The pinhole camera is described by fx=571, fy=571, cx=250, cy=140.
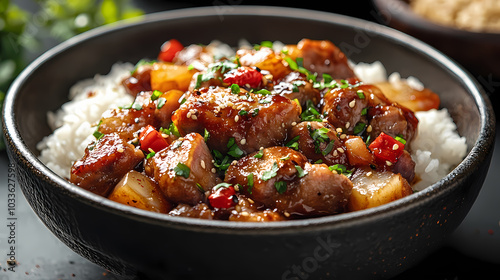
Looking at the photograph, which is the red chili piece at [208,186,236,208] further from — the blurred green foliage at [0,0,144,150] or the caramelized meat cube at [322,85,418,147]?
the blurred green foliage at [0,0,144,150]

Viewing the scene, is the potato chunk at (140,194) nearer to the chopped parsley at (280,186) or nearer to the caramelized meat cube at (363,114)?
the chopped parsley at (280,186)

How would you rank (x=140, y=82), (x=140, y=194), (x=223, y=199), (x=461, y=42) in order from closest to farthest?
(x=223, y=199) → (x=140, y=194) → (x=140, y=82) → (x=461, y=42)

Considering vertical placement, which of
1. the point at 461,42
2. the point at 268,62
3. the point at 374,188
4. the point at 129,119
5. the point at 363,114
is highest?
the point at 268,62

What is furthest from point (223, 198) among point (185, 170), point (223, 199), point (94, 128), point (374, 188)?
point (94, 128)

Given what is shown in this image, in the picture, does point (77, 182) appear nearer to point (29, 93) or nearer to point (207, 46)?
point (29, 93)

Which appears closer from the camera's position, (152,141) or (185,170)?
(185,170)

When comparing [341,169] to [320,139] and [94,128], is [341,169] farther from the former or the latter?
[94,128]

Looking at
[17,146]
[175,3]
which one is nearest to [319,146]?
[17,146]

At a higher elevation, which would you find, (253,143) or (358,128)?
(253,143)

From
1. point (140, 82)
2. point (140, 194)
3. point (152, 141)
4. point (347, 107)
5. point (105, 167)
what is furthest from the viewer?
point (140, 82)
